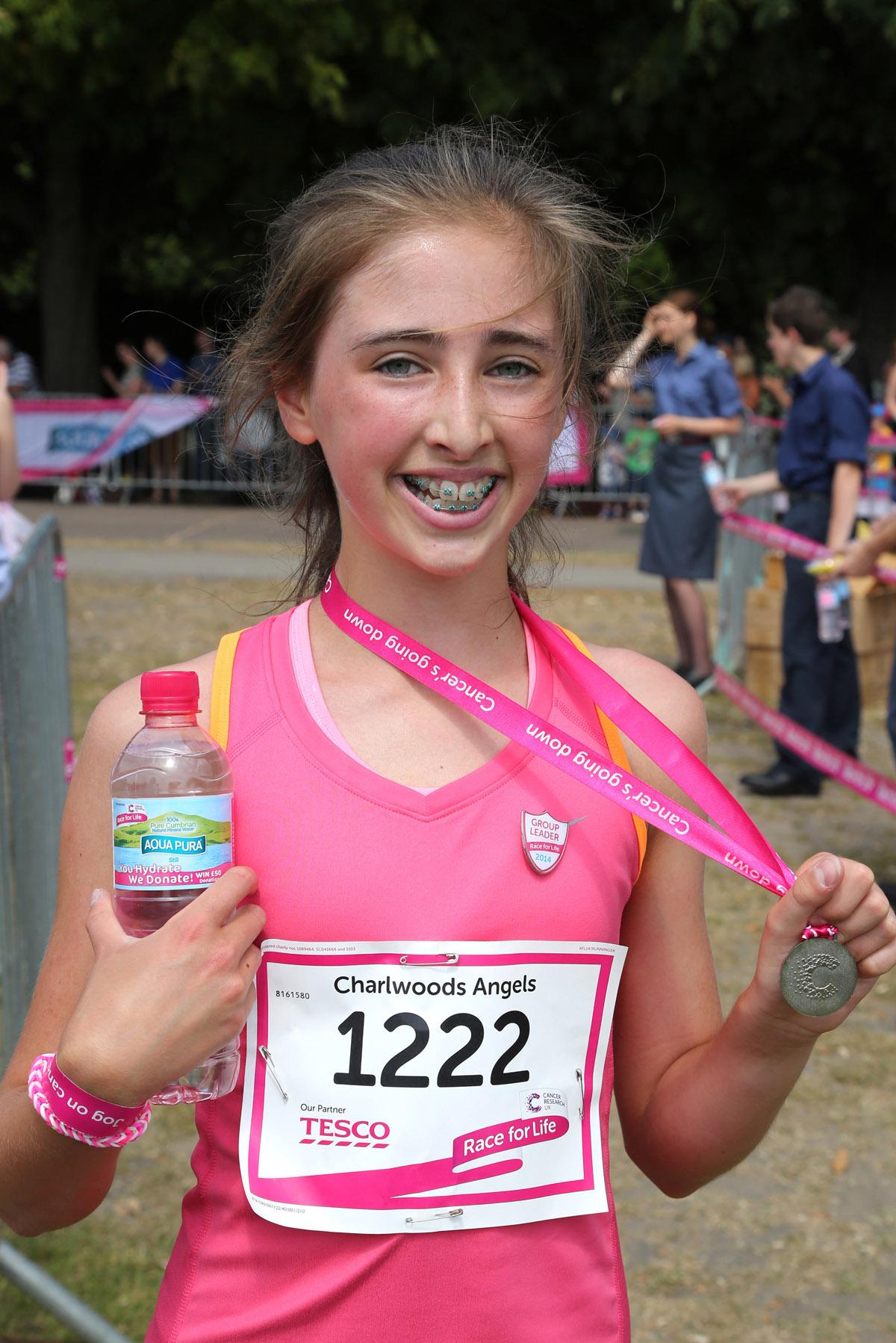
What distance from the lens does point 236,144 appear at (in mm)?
20141

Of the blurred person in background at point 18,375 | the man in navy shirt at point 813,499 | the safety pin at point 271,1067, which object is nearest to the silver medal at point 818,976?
the safety pin at point 271,1067

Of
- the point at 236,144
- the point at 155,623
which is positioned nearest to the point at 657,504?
the point at 155,623

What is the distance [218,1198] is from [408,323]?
94cm

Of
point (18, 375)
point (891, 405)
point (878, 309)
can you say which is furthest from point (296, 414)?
point (878, 309)

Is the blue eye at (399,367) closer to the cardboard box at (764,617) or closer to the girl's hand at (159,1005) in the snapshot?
the girl's hand at (159,1005)

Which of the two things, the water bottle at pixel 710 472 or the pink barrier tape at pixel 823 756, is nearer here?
the pink barrier tape at pixel 823 756

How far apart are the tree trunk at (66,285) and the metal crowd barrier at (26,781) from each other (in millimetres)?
17611

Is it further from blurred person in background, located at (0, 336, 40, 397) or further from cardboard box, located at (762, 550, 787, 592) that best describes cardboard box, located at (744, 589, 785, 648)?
blurred person in background, located at (0, 336, 40, 397)

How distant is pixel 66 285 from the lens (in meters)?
21.7

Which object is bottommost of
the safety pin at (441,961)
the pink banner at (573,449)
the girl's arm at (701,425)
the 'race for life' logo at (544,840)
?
the girl's arm at (701,425)

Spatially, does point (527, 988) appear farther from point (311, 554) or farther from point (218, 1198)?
point (311, 554)

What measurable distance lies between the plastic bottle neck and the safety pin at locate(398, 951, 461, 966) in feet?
1.06

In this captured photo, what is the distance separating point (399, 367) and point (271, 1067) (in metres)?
0.74

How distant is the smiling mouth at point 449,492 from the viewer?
5.49 ft
